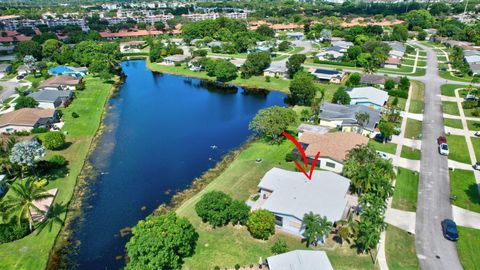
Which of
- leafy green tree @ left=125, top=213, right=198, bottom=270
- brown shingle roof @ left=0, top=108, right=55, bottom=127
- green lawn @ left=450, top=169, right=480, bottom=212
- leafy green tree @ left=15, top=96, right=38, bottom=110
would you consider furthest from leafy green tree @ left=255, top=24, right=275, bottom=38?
leafy green tree @ left=125, top=213, right=198, bottom=270

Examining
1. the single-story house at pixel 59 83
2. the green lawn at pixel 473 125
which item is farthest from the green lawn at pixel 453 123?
the single-story house at pixel 59 83

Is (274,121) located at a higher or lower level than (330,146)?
higher

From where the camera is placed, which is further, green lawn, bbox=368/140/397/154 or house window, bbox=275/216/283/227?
green lawn, bbox=368/140/397/154

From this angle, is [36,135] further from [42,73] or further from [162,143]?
[42,73]

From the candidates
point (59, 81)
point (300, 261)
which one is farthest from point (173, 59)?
point (300, 261)

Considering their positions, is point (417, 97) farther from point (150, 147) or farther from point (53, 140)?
point (53, 140)

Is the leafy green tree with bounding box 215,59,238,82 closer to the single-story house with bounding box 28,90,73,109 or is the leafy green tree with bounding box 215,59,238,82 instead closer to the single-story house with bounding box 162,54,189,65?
the single-story house with bounding box 162,54,189,65

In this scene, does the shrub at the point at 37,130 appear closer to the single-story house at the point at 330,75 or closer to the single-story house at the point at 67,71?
the single-story house at the point at 67,71
